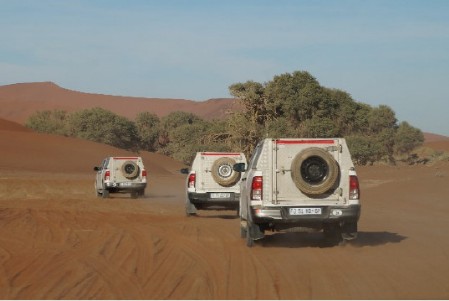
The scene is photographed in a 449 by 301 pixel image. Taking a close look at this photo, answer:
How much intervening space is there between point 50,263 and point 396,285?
4.88 metres

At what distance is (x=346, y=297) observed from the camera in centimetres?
870

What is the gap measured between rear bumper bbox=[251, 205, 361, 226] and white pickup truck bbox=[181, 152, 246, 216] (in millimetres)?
7964

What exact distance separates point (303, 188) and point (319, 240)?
245 centimetres

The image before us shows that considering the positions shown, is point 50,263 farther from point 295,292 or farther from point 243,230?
point 243,230

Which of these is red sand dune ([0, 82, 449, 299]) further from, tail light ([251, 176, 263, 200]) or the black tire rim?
the black tire rim

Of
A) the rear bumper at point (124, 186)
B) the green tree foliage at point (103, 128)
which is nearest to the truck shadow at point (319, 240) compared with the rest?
the rear bumper at point (124, 186)

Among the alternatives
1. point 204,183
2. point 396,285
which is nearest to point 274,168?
point 396,285

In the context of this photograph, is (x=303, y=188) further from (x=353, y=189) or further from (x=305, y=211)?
(x=353, y=189)

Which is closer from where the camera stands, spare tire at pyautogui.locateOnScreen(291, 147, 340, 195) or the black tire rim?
spare tire at pyautogui.locateOnScreen(291, 147, 340, 195)

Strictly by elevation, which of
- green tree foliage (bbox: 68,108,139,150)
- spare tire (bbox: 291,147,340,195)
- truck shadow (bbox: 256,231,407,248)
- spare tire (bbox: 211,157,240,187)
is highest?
green tree foliage (bbox: 68,108,139,150)

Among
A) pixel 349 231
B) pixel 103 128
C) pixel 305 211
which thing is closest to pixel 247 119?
pixel 349 231

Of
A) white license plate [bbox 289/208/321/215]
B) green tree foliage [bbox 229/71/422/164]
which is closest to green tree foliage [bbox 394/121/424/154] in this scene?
green tree foliage [bbox 229/71/422/164]

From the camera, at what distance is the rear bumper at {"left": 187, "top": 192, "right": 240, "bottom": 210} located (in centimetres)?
2173

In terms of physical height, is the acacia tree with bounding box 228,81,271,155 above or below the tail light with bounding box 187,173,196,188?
above
